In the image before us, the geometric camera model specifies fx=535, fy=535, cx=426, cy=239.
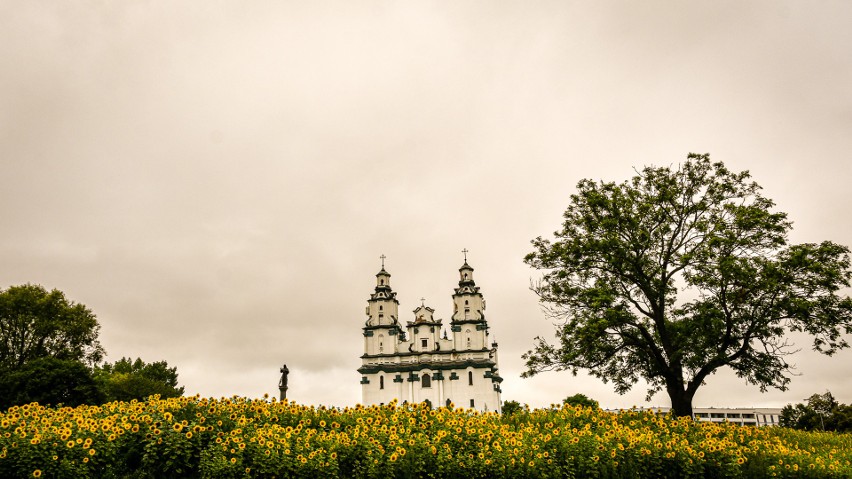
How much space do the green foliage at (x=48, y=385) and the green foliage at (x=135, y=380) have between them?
7.41 feet

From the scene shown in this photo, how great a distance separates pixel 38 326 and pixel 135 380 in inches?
368

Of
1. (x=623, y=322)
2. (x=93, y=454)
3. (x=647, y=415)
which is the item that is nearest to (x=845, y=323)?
(x=623, y=322)

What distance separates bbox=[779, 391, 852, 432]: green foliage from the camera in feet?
158

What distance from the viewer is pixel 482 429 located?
32.4ft

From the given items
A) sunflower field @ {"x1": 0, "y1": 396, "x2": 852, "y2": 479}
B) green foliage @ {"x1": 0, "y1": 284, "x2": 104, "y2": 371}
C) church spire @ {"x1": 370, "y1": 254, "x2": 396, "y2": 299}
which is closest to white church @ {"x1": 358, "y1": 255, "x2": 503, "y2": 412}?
church spire @ {"x1": 370, "y1": 254, "x2": 396, "y2": 299}

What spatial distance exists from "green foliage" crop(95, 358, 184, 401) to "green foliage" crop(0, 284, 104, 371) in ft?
11.8

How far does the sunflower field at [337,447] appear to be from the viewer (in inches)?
302

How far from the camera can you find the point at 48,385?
98.0ft

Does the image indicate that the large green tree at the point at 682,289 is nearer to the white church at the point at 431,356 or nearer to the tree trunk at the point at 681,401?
the tree trunk at the point at 681,401

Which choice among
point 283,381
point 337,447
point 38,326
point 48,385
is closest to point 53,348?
point 38,326

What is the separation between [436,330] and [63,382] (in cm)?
5026

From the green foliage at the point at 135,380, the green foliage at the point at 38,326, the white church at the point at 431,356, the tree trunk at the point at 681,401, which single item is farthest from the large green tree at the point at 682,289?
the white church at the point at 431,356

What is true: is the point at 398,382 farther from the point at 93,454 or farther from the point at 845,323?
the point at 93,454

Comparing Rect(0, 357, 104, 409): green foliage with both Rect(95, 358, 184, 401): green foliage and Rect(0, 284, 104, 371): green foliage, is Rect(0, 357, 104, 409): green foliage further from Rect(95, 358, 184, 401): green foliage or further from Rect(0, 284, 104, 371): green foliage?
Rect(0, 284, 104, 371): green foliage
